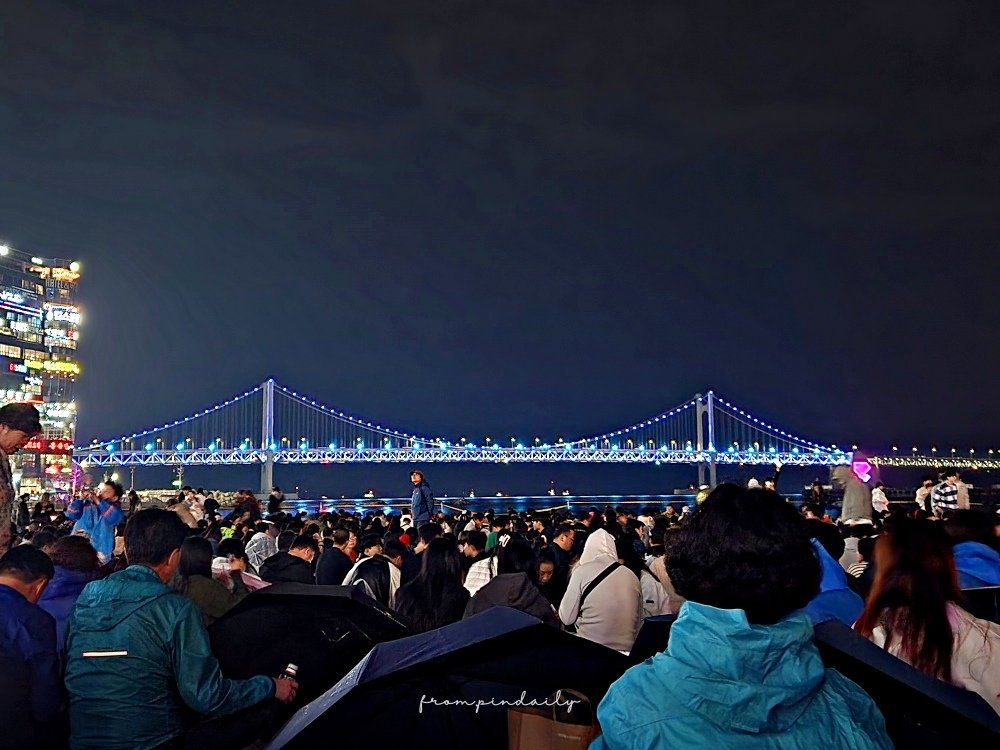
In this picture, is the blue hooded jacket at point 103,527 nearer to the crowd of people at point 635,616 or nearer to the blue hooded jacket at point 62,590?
the crowd of people at point 635,616

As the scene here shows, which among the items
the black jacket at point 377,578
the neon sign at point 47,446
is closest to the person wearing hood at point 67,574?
Result: the black jacket at point 377,578

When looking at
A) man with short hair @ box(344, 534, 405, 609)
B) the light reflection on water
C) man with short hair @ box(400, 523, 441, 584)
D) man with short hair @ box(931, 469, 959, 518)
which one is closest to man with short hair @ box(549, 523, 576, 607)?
man with short hair @ box(400, 523, 441, 584)

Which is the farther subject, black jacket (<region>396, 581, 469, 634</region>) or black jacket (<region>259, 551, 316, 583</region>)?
black jacket (<region>259, 551, 316, 583</region>)

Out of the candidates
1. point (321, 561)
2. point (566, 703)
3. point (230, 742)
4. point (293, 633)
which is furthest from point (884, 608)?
point (321, 561)

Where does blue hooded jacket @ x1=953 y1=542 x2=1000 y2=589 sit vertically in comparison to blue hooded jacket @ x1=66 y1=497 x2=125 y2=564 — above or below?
above

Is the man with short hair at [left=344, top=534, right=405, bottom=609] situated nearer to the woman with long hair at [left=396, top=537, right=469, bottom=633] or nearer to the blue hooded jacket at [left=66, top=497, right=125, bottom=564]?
the woman with long hair at [left=396, top=537, right=469, bottom=633]

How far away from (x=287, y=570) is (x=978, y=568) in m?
4.41

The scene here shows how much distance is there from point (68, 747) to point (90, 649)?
0.39 metres

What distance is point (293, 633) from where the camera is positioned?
9.66ft

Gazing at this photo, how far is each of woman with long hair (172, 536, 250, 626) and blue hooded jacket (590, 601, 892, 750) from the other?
350 cm

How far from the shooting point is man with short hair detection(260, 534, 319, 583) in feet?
19.7

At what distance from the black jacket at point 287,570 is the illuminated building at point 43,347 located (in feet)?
198

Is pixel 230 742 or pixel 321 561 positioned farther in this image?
pixel 321 561

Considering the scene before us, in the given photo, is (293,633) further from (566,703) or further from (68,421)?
(68,421)
